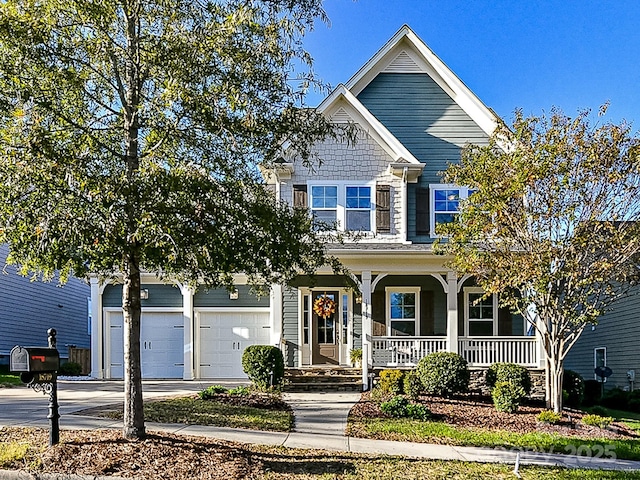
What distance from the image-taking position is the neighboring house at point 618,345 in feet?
55.3

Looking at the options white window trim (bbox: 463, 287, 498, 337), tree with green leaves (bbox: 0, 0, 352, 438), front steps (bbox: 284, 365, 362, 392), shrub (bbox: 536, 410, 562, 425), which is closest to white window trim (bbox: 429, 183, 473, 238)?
white window trim (bbox: 463, 287, 498, 337)

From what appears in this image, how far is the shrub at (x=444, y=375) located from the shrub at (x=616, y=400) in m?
5.19

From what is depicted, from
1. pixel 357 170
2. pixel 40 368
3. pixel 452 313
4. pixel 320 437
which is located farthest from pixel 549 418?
pixel 40 368

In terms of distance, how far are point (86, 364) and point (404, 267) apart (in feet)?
41.3

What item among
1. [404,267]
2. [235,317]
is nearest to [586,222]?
[404,267]

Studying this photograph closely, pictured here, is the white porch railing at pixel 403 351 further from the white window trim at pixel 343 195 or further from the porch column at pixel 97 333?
the porch column at pixel 97 333

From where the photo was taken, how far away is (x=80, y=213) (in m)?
5.57

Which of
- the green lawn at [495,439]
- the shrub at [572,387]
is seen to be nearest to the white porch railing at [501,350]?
the shrub at [572,387]

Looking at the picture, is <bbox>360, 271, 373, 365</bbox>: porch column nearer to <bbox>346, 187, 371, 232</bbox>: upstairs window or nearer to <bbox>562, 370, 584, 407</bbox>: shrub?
<bbox>346, 187, 371, 232</bbox>: upstairs window

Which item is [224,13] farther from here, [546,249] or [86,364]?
[86,364]

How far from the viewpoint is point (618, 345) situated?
58.8ft

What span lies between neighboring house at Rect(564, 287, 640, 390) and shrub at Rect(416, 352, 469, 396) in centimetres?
527

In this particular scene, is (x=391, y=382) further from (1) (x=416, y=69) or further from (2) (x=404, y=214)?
(1) (x=416, y=69)

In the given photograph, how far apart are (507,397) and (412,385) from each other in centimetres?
206
